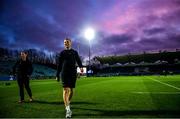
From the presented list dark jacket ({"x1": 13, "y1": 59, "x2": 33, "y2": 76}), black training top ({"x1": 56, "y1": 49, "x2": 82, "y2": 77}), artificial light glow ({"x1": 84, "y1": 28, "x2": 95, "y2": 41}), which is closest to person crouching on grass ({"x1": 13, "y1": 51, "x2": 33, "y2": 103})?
dark jacket ({"x1": 13, "y1": 59, "x2": 33, "y2": 76})

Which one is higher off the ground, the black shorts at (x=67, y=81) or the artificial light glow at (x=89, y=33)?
the artificial light glow at (x=89, y=33)

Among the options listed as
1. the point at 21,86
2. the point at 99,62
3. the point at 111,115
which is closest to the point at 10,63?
the point at 99,62

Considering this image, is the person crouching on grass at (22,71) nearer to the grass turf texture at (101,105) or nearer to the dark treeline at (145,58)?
the grass turf texture at (101,105)

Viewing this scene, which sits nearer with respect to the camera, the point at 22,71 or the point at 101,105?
the point at 101,105

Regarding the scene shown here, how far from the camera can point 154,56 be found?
334 feet

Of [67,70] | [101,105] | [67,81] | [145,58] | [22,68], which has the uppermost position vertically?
[145,58]

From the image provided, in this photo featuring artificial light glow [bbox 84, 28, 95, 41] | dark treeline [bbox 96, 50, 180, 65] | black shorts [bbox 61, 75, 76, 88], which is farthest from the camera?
dark treeline [bbox 96, 50, 180, 65]

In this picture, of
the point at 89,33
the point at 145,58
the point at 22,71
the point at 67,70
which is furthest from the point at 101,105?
the point at 145,58

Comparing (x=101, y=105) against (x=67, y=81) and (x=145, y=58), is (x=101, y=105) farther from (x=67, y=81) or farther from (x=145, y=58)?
(x=145, y=58)

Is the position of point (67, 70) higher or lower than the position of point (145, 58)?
lower

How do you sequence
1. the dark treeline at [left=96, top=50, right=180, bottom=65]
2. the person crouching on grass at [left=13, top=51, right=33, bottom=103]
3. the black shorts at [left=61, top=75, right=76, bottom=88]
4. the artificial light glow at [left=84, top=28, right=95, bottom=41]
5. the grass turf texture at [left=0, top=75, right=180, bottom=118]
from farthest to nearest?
the dark treeline at [left=96, top=50, right=180, bottom=65], the artificial light glow at [left=84, top=28, right=95, bottom=41], the person crouching on grass at [left=13, top=51, right=33, bottom=103], the black shorts at [left=61, top=75, right=76, bottom=88], the grass turf texture at [left=0, top=75, right=180, bottom=118]

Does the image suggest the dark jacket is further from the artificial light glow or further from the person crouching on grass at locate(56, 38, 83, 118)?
the artificial light glow

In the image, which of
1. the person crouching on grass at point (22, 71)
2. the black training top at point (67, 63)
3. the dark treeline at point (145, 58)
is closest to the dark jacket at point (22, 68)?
the person crouching on grass at point (22, 71)

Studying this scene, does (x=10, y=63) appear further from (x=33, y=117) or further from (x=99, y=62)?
(x=33, y=117)
